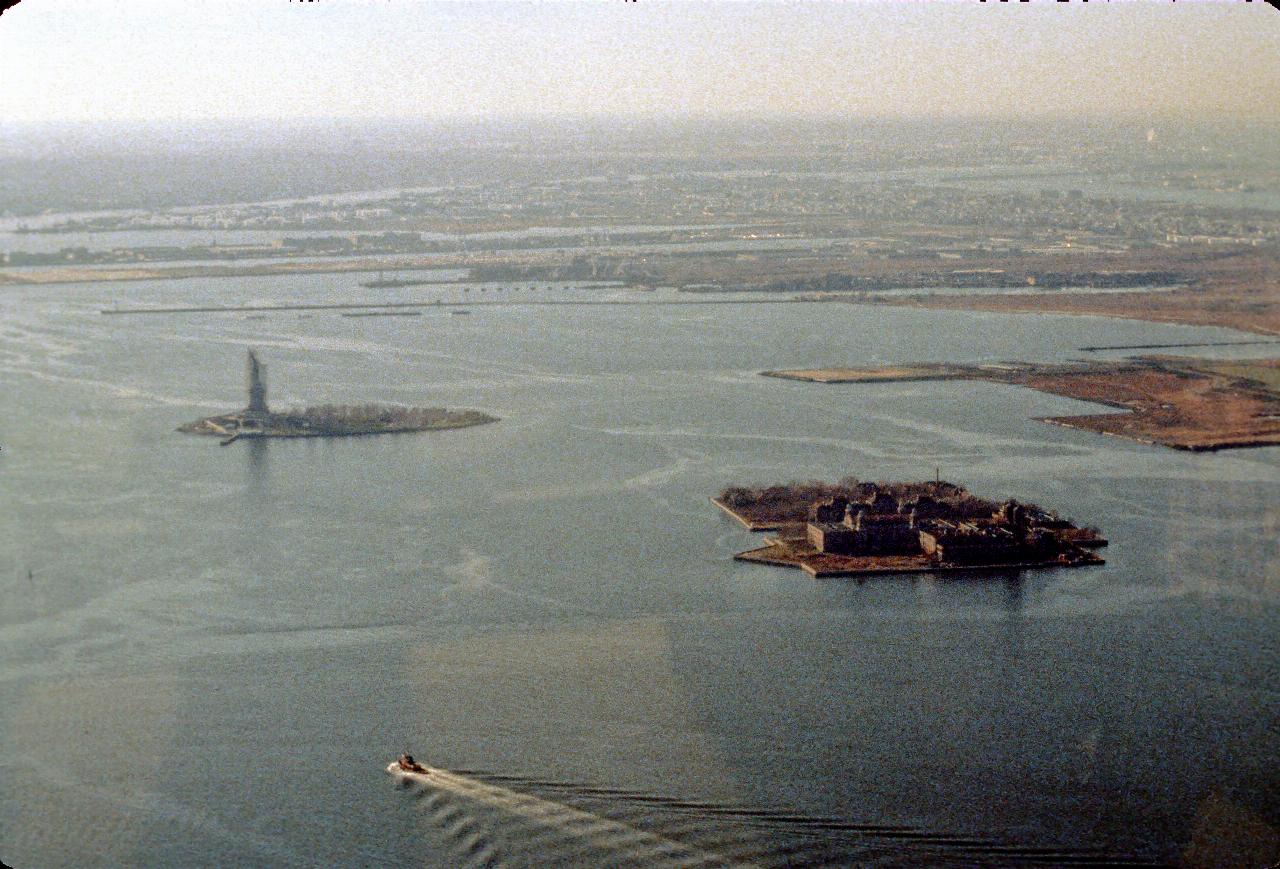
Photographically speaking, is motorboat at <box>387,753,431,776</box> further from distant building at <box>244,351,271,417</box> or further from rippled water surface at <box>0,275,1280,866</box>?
distant building at <box>244,351,271,417</box>

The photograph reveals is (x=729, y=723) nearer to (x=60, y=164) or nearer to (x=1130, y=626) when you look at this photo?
(x=1130, y=626)

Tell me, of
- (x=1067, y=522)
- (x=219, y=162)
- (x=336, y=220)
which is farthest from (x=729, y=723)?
(x=219, y=162)

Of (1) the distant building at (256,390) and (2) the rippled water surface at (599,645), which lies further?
(1) the distant building at (256,390)

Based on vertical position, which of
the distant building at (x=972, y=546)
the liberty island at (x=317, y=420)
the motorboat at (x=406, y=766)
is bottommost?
the motorboat at (x=406, y=766)

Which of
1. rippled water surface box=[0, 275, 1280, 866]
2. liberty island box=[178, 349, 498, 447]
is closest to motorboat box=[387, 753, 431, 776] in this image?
rippled water surface box=[0, 275, 1280, 866]

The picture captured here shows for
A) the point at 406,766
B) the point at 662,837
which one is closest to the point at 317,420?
the point at 406,766

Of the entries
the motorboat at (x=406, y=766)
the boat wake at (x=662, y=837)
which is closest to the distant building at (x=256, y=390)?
the motorboat at (x=406, y=766)

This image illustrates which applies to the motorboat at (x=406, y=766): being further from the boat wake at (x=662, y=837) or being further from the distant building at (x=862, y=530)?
the distant building at (x=862, y=530)
